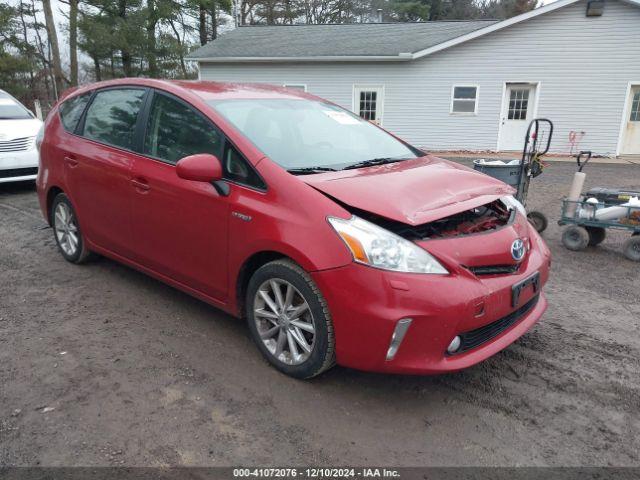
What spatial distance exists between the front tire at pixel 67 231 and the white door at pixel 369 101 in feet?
45.3

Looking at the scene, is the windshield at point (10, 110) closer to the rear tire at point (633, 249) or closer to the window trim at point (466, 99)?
the rear tire at point (633, 249)

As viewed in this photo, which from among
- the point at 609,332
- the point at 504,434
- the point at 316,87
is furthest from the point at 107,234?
the point at 316,87

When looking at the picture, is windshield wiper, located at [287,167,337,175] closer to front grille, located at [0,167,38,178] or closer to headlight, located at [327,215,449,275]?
headlight, located at [327,215,449,275]

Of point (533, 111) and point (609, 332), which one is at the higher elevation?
point (533, 111)

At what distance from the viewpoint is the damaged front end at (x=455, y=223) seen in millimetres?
2709

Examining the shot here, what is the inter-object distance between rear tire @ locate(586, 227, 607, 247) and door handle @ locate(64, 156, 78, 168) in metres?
5.59

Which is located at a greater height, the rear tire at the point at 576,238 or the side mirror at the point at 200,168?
the side mirror at the point at 200,168

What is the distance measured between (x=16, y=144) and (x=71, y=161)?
455 cm

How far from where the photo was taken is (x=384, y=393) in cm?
291

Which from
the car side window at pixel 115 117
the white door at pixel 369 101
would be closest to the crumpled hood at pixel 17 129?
the car side window at pixel 115 117

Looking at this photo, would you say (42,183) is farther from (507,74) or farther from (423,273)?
(507,74)

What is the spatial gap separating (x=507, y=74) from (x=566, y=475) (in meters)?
15.9

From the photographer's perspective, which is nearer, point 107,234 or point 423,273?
point 423,273

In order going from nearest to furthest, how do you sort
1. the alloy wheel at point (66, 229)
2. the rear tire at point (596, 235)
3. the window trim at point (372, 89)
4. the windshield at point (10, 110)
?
1. the alloy wheel at point (66, 229)
2. the rear tire at point (596, 235)
3. the windshield at point (10, 110)
4. the window trim at point (372, 89)
